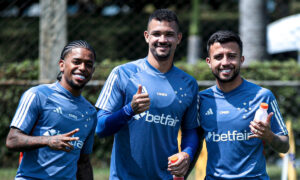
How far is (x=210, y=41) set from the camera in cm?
398

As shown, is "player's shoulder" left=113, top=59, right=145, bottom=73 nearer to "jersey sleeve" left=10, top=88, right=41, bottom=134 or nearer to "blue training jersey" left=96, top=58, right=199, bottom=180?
"blue training jersey" left=96, top=58, right=199, bottom=180

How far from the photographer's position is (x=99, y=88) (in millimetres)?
6582

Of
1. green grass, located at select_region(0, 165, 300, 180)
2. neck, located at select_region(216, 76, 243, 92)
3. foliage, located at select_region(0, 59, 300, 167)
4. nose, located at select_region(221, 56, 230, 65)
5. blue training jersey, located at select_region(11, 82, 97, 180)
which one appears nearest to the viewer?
blue training jersey, located at select_region(11, 82, 97, 180)

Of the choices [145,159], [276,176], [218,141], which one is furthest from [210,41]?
[276,176]

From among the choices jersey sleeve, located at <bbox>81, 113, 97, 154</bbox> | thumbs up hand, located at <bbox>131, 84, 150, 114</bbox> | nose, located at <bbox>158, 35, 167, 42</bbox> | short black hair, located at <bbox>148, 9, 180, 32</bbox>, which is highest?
short black hair, located at <bbox>148, 9, 180, 32</bbox>

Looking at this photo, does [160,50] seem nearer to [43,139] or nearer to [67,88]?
[67,88]

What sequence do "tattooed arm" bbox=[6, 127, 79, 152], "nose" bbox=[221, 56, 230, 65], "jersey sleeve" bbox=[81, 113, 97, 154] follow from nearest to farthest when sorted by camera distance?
1. "tattooed arm" bbox=[6, 127, 79, 152]
2. "nose" bbox=[221, 56, 230, 65]
3. "jersey sleeve" bbox=[81, 113, 97, 154]

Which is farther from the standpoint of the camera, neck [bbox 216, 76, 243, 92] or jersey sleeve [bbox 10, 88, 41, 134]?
neck [bbox 216, 76, 243, 92]

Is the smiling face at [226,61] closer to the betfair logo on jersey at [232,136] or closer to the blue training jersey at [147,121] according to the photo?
the blue training jersey at [147,121]

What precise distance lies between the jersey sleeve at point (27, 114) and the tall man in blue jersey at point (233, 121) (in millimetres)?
1530

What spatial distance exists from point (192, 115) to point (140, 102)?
72 cm

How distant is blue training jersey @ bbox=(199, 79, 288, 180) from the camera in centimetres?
365

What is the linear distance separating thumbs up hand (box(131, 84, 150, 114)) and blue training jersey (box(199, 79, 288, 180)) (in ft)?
2.54

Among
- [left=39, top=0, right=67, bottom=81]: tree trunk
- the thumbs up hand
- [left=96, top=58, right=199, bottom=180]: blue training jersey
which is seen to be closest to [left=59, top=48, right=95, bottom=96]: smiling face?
[left=96, top=58, right=199, bottom=180]: blue training jersey
